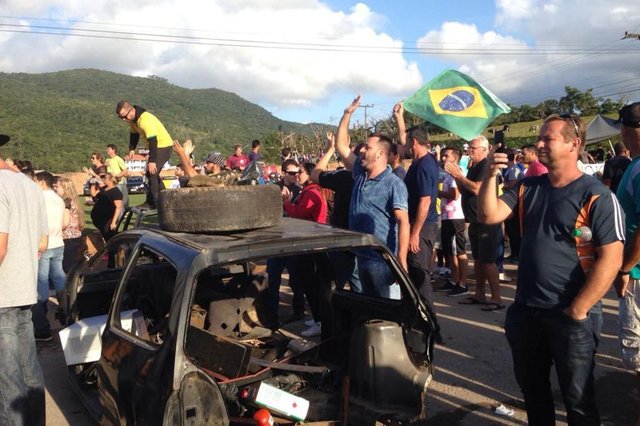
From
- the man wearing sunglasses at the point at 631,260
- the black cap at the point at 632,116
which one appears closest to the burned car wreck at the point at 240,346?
the man wearing sunglasses at the point at 631,260

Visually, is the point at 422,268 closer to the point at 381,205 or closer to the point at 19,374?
the point at 381,205

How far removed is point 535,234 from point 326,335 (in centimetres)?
168

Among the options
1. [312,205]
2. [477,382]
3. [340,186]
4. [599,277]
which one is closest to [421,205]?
[340,186]

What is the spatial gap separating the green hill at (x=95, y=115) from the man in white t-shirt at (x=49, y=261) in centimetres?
4590

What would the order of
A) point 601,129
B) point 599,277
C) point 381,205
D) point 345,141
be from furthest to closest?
1. point 601,129
2. point 345,141
3. point 381,205
4. point 599,277

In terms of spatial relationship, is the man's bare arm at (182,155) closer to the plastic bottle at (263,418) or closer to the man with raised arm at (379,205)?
the man with raised arm at (379,205)

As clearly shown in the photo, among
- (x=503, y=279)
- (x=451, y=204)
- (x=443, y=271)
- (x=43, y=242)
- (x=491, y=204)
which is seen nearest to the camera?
(x=491, y=204)

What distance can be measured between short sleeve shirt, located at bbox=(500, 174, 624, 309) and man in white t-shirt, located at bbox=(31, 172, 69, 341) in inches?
199

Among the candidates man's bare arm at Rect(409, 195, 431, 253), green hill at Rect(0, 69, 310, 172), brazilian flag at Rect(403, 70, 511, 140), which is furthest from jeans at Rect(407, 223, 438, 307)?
green hill at Rect(0, 69, 310, 172)

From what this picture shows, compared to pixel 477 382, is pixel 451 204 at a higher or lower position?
higher

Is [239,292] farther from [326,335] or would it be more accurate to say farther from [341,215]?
[341,215]

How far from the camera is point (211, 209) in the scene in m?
3.07

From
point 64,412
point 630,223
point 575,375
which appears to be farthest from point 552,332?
point 64,412

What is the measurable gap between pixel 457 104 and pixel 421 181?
2.77 feet
